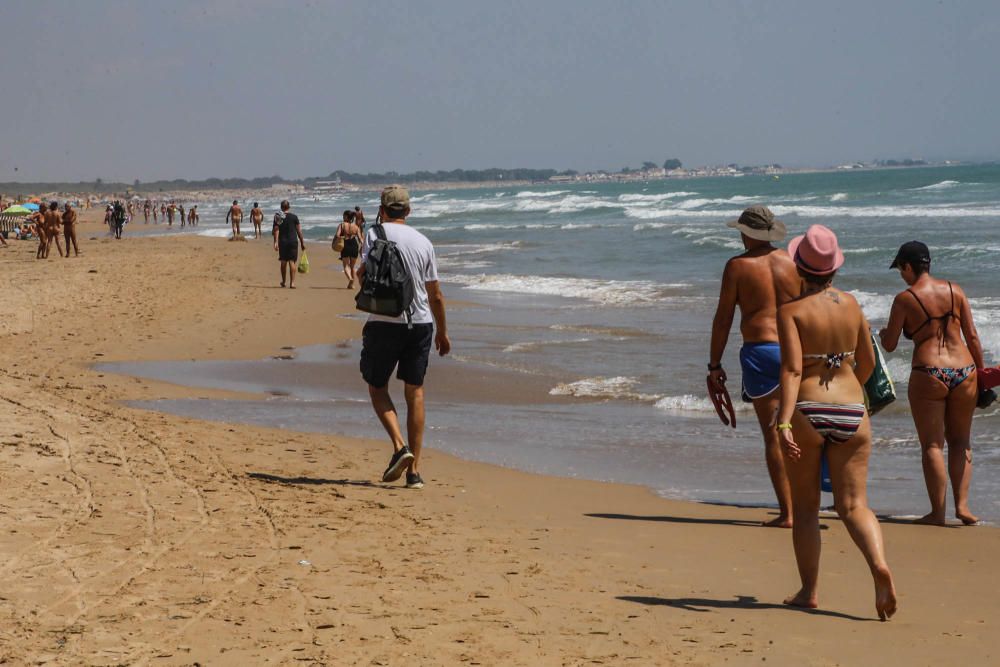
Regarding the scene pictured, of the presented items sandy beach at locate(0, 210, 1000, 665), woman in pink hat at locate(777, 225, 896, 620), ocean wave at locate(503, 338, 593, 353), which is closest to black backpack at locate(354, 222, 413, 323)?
sandy beach at locate(0, 210, 1000, 665)

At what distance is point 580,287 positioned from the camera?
2142 centimetres

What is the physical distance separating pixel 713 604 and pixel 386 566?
1.33 meters

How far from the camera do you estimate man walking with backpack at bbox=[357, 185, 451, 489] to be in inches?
245

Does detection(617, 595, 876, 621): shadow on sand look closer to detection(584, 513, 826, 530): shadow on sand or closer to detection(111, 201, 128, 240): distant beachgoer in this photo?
detection(584, 513, 826, 530): shadow on sand

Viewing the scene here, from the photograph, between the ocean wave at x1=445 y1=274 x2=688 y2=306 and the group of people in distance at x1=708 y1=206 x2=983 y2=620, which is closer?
the group of people in distance at x1=708 y1=206 x2=983 y2=620

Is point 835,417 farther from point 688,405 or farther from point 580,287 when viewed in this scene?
point 580,287

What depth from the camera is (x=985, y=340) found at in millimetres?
12359

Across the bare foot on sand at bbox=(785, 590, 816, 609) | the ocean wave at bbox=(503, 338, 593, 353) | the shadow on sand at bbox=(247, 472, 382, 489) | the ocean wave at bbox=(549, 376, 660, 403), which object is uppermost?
the bare foot on sand at bbox=(785, 590, 816, 609)

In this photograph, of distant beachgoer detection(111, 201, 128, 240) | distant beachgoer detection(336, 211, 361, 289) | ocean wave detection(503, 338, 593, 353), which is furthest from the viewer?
distant beachgoer detection(111, 201, 128, 240)

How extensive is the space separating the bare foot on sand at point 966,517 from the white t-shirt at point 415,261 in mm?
2911

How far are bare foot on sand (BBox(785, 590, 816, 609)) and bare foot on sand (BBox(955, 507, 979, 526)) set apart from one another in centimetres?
193

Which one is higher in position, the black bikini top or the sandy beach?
the black bikini top

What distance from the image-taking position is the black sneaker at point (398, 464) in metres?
6.47

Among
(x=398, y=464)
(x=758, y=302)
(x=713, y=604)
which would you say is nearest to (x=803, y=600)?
(x=713, y=604)
